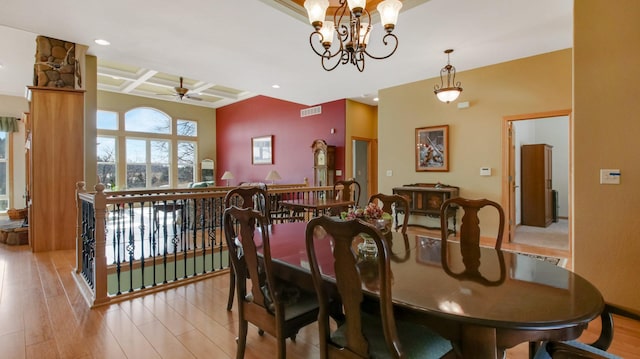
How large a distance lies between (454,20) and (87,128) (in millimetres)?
5065

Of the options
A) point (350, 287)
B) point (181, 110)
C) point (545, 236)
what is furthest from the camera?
point (181, 110)

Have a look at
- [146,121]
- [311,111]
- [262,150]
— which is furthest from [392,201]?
[146,121]

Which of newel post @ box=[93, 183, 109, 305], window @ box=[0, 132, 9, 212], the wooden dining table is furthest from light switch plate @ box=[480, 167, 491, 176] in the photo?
window @ box=[0, 132, 9, 212]

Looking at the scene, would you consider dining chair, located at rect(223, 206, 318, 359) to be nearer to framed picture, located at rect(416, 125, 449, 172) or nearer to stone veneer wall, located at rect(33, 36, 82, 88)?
stone veneer wall, located at rect(33, 36, 82, 88)

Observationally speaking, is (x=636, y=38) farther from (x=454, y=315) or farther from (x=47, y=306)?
(x=47, y=306)

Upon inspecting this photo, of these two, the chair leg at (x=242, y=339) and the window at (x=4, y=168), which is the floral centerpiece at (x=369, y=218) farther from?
the window at (x=4, y=168)

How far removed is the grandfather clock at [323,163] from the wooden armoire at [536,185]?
4221mm

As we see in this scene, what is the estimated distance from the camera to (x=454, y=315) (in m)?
1.01

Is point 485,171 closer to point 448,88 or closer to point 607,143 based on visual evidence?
point 448,88

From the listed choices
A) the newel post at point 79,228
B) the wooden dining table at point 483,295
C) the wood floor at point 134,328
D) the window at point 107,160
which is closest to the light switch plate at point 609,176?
the wood floor at point 134,328

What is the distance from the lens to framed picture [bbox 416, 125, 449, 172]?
209 inches

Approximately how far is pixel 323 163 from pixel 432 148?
2.63m

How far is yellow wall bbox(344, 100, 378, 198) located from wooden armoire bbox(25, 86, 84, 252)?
4899mm

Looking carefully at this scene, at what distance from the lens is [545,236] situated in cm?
534
